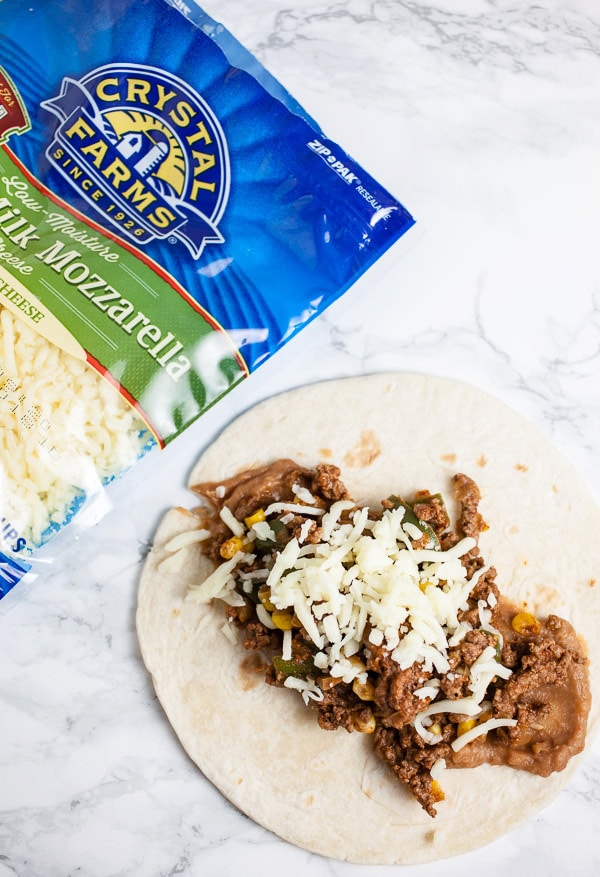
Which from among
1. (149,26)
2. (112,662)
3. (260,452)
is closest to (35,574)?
(112,662)

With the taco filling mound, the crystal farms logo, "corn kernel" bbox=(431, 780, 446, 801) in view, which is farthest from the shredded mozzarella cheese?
the crystal farms logo

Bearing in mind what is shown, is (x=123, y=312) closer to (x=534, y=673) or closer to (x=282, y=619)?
(x=282, y=619)

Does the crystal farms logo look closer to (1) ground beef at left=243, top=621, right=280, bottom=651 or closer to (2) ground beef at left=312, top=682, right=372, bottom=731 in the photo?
(1) ground beef at left=243, top=621, right=280, bottom=651

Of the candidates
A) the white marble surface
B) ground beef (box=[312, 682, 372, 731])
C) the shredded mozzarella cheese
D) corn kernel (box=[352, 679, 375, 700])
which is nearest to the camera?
the shredded mozzarella cheese

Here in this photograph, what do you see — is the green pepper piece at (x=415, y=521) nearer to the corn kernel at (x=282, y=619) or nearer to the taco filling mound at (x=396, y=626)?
Result: the taco filling mound at (x=396, y=626)

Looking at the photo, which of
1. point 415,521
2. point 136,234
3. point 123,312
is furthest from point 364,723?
point 136,234

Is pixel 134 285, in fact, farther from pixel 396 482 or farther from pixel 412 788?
pixel 412 788
